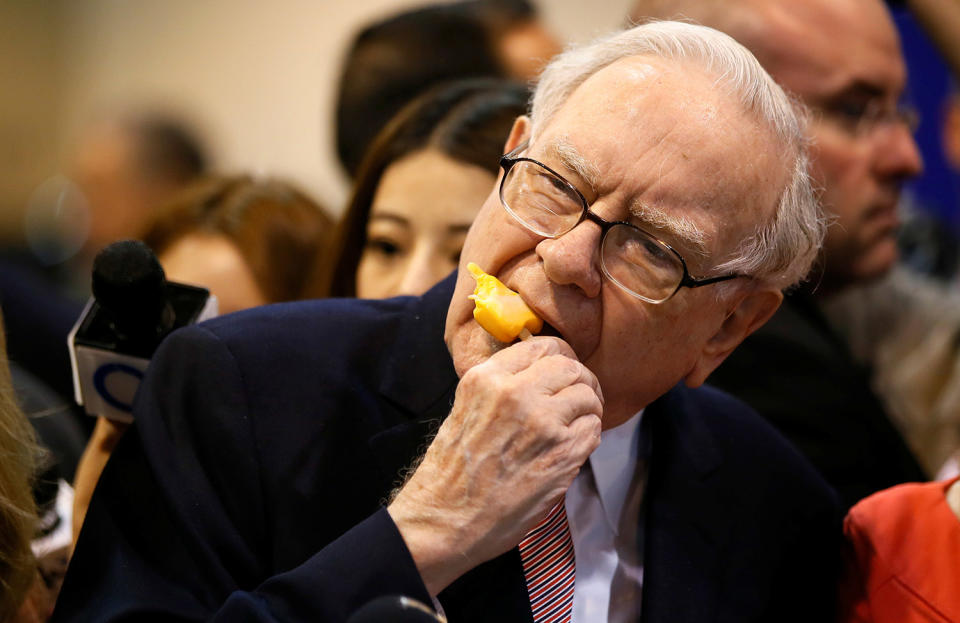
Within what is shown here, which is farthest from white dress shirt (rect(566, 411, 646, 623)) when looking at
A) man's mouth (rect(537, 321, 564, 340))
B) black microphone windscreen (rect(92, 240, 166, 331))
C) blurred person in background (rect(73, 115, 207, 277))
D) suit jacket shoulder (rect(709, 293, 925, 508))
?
blurred person in background (rect(73, 115, 207, 277))

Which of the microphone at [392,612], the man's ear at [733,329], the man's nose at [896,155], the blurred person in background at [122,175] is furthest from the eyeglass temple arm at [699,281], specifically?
the blurred person in background at [122,175]

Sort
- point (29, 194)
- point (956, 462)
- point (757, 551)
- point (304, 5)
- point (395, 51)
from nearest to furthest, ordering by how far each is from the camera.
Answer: point (757, 551) → point (956, 462) → point (395, 51) → point (304, 5) → point (29, 194)

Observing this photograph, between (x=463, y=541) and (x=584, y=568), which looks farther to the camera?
(x=584, y=568)

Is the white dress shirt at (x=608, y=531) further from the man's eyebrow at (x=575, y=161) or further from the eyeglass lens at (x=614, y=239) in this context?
the man's eyebrow at (x=575, y=161)

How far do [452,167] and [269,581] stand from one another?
1218 millimetres

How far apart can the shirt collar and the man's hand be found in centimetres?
36

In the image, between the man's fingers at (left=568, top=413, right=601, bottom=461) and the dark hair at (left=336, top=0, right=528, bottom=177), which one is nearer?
the man's fingers at (left=568, top=413, right=601, bottom=461)

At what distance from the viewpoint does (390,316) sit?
1.68 m

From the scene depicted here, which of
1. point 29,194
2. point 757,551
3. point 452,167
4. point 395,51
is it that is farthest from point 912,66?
point 29,194

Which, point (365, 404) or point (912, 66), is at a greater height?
point (365, 404)

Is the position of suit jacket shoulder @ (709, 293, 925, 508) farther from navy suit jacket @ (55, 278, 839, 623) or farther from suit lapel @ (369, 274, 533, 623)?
suit lapel @ (369, 274, 533, 623)

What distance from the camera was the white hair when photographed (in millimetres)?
1558

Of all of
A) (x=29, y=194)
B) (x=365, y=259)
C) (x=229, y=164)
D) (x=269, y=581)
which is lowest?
(x=29, y=194)

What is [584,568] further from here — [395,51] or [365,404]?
[395,51]
